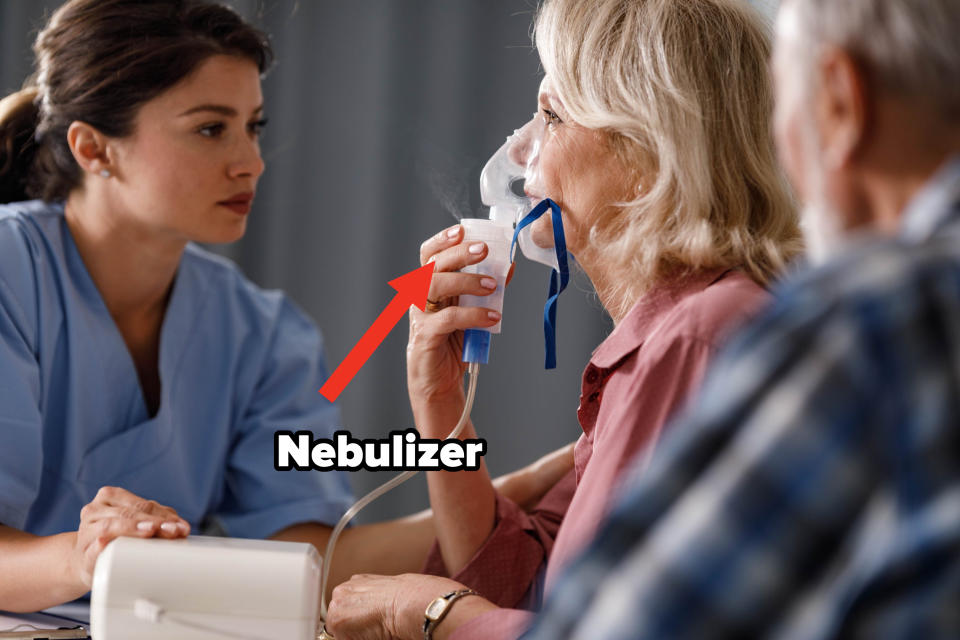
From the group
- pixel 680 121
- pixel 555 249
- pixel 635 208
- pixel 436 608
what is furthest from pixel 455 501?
pixel 680 121

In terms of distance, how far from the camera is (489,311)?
48.0 inches

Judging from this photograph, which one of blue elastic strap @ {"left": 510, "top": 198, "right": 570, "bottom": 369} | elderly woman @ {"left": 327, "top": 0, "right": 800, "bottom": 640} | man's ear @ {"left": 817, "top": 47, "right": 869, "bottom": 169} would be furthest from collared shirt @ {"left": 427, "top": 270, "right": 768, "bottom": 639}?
man's ear @ {"left": 817, "top": 47, "right": 869, "bottom": 169}

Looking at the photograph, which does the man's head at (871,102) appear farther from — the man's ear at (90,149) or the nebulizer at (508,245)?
the man's ear at (90,149)

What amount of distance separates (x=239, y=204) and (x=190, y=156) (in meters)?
0.13

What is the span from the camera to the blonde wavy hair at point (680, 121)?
1.04 metres

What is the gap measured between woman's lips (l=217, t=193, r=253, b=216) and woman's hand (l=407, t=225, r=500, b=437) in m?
0.61

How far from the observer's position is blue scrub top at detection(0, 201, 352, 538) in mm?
1464

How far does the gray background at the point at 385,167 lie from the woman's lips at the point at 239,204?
1.81 feet

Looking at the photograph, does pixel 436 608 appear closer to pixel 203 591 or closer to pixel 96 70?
pixel 203 591

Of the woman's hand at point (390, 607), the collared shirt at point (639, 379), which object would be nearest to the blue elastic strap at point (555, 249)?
the collared shirt at point (639, 379)

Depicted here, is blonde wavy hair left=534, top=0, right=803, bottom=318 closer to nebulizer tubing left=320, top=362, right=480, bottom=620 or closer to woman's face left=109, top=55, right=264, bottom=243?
nebulizer tubing left=320, top=362, right=480, bottom=620

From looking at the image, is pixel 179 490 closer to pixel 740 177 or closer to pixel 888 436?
pixel 740 177

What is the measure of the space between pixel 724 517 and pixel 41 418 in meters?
1.26

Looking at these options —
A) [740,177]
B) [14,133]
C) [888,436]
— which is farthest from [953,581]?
[14,133]
